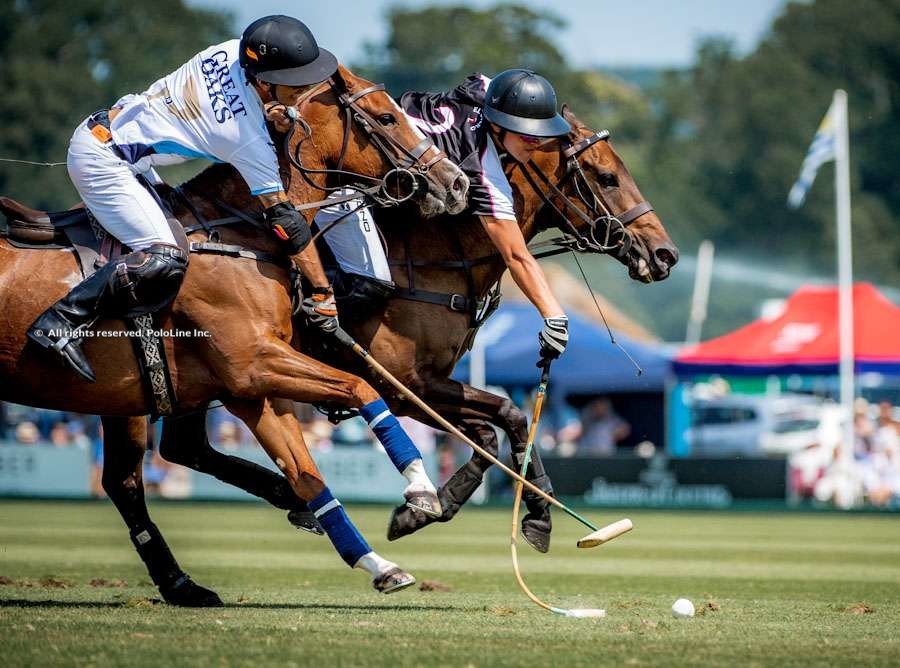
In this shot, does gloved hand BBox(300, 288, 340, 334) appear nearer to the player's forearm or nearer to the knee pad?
the knee pad

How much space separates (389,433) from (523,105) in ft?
7.68

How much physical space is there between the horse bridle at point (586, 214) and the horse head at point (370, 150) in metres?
1.08

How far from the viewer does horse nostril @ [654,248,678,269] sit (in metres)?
9.80

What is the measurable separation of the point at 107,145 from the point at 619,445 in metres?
22.8

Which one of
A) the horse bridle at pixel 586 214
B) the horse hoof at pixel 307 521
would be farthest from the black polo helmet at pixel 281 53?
the horse hoof at pixel 307 521

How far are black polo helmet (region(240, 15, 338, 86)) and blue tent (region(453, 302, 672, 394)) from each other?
66.2ft

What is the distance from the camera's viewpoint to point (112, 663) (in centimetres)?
627

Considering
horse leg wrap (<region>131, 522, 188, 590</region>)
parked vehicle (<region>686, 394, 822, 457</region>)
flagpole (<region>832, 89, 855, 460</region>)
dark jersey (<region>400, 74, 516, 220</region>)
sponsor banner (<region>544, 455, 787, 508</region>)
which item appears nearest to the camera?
dark jersey (<region>400, 74, 516, 220</region>)

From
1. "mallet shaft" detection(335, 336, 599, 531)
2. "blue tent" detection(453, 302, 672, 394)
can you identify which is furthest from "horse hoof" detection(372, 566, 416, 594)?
"blue tent" detection(453, 302, 672, 394)

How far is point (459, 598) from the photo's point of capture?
10.2 meters

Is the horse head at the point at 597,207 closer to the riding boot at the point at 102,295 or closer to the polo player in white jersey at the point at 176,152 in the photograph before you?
the polo player in white jersey at the point at 176,152

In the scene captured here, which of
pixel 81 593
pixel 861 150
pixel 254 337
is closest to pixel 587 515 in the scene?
pixel 81 593

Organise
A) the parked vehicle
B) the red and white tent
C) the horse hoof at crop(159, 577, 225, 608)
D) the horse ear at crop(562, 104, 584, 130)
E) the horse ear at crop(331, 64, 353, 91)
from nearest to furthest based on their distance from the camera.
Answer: the horse ear at crop(331, 64, 353, 91) < the horse hoof at crop(159, 577, 225, 608) < the horse ear at crop(562, 104, 584, 130) < the red and white tent < the parked vehicle

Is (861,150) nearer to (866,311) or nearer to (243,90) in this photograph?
(866,311)
